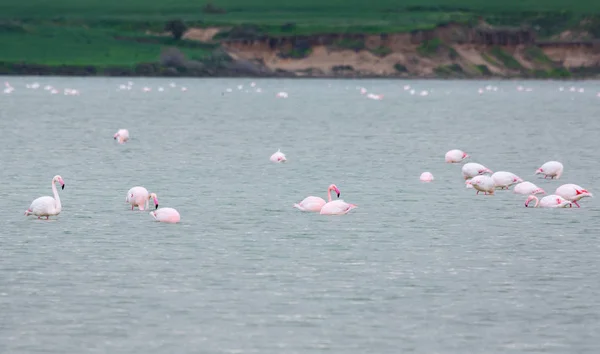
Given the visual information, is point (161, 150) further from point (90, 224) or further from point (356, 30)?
point (356, 30)

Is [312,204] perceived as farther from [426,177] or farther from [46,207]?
[426,177]

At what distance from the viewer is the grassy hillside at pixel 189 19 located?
160250mm

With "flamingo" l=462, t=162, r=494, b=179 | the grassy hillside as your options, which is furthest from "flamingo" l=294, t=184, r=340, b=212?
the grassy hillside

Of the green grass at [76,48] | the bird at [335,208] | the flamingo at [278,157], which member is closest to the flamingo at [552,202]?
the bird at [335,208]

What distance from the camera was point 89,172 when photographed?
1272 inches

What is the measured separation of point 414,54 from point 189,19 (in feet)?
120

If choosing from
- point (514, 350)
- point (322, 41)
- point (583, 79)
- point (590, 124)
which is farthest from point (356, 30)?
point (514, 350)

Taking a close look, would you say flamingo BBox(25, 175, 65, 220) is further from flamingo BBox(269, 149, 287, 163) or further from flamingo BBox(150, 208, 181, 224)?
flamingo BBox(269, 149, 287, 163)

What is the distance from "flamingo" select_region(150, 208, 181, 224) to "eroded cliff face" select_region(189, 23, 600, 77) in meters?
135

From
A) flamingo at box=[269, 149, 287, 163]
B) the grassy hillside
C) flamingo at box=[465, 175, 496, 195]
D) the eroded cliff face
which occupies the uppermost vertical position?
the grassy hillside

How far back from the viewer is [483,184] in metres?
27.8

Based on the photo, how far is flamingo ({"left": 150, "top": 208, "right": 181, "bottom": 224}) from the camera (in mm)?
22781

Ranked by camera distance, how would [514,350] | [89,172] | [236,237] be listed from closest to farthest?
[514,350]
[236,237]
[89,172]

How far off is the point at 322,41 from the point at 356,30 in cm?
944
